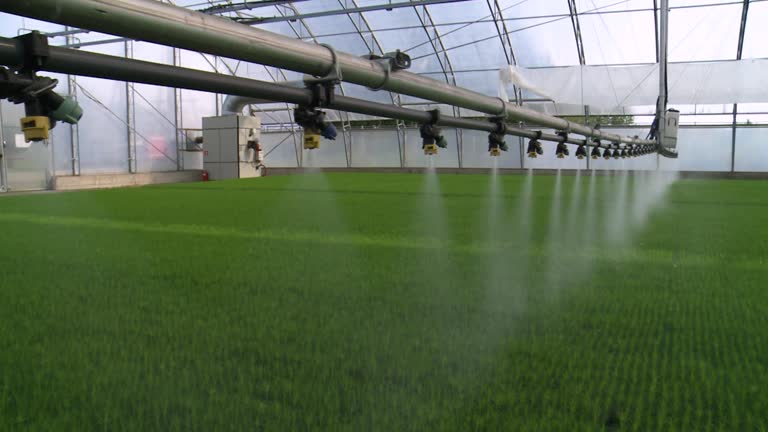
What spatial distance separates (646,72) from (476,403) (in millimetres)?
14879

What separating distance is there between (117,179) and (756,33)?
730 inches

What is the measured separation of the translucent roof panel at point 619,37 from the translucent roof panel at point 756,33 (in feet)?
8.01

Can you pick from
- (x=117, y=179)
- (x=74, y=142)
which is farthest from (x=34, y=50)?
(x=117, y=179)

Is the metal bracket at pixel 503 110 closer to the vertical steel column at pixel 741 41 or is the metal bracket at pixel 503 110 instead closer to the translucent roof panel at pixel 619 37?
the translucent roof panel at pixel 619 37

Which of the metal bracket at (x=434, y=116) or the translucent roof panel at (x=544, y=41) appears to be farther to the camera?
the translucent roof panel at (x=544, y=41)

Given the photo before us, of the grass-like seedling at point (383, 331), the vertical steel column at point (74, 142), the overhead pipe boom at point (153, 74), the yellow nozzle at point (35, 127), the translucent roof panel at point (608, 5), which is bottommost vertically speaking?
the grass-like seedling at point (383, 331)

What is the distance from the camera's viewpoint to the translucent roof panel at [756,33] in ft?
57.1

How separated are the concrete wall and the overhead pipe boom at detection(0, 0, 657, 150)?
52.0 feet

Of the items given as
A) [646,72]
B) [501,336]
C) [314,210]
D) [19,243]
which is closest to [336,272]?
[501,336]

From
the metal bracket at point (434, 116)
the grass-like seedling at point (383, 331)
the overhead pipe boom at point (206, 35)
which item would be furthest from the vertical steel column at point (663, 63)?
the overhead pipe boom at point (206, 35)

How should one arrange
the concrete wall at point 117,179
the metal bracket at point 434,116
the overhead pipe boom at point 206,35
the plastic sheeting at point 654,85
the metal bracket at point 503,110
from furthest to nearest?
the concrete wall at point 117,179 < the plastic sheeting at point 654,85 < the metal bracket at point 503,110 < the metal bracket at point 434,116 < the overhead pipe boom at point 206,35

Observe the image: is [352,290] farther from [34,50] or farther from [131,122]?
[131,122]

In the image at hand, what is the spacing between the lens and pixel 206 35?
80.0 inches

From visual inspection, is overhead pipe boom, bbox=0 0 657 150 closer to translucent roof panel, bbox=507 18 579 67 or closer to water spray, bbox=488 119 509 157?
water spray, bbox=488 119 509 157
